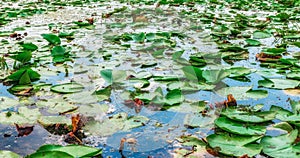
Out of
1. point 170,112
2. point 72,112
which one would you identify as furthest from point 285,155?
point 72,112

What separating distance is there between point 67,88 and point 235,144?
0.97 meters

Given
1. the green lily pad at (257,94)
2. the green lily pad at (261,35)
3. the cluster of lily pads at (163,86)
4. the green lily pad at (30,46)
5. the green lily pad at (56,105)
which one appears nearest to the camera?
the cluster of lily pads at (163,86)

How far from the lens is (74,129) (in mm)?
1319

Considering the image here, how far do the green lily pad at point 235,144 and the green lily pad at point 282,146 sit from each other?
28mm

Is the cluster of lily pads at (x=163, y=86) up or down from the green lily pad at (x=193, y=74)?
down

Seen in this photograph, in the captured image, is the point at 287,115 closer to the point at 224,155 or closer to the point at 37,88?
the point at 224,155

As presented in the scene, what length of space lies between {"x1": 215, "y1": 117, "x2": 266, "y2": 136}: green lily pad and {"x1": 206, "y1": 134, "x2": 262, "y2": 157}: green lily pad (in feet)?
0.11

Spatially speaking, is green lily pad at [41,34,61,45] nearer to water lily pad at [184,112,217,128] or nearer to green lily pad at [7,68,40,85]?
green lily pad at [7,68,40,85]

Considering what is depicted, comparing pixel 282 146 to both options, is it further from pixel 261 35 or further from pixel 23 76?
pixel 261 35

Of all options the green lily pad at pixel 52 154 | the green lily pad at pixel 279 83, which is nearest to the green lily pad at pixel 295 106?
the green lily pad at pixel 279 83

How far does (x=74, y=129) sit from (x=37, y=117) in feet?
0.78

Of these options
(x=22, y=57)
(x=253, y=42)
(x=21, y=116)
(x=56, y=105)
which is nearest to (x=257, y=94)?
(x=56, y=105)

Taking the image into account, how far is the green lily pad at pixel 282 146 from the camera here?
1115 millimetres

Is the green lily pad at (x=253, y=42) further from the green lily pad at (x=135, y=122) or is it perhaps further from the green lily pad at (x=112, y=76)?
the green lily pad at (x=135, y=122)
